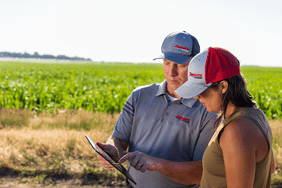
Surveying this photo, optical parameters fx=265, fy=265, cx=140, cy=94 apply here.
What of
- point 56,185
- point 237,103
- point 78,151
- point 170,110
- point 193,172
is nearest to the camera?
point 237,103

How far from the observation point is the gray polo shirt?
6.45 ft

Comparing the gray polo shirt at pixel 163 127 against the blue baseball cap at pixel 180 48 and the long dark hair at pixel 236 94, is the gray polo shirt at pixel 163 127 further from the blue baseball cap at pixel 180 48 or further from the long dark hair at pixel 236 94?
the long dark hair at pixel 236 94

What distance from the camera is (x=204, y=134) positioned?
6.33ft

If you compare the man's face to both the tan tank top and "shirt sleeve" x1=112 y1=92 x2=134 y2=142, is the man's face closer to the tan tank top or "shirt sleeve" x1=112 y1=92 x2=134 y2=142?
"shirt sleeve" x1=112 y1=92 x2=134 y2=142

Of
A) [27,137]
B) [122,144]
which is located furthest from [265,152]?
[27,137]

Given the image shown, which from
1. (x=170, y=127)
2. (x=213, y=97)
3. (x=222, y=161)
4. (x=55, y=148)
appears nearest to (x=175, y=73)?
(x=170, y=127)

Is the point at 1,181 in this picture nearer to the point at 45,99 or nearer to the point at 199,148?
the point at 199,148

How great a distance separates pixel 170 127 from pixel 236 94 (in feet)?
2.52

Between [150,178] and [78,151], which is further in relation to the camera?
[78,151]

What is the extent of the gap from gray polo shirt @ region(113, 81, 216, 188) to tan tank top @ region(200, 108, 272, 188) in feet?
1.67

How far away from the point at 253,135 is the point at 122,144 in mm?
1304

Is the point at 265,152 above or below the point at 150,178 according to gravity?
above

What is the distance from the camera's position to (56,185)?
407cm

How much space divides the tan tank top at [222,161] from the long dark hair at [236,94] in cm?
6
